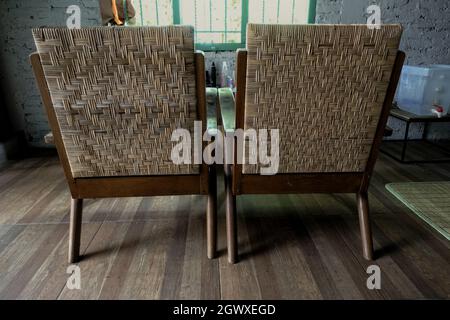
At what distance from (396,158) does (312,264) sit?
67.0 inches

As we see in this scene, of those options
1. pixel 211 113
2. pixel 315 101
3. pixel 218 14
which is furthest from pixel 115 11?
pixel 315 101

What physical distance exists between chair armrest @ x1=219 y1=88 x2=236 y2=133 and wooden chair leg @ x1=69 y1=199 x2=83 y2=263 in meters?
0.74

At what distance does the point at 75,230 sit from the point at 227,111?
0.87 metres

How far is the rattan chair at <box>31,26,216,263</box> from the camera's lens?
977 mm

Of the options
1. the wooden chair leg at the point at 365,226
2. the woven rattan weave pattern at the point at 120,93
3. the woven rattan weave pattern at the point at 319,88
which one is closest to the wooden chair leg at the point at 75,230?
the woven rattan weave pattern at the point at 120,93

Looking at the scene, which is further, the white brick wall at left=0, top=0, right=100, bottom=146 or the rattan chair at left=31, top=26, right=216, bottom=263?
the white brick wall at left=0, top=0, right=100, bottom=146

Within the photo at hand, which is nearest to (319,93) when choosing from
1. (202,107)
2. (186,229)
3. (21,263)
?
(202,107)

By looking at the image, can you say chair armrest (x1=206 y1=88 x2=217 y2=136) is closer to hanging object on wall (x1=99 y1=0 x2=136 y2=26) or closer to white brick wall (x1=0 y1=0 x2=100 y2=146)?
hanging object on wall (x1=99 y1=0 x2=136 y2=26)

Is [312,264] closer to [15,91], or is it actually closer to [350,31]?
[350,31]

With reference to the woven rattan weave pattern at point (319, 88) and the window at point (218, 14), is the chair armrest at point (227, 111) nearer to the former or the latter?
the woven rattan weave pattern at point (319, 88)

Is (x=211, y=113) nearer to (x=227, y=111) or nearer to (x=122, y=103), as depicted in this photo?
(x=227, y=111)

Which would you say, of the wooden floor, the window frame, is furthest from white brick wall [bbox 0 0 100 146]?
the wooden floor

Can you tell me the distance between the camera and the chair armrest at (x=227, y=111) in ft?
3.93

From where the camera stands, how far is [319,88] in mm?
1075
